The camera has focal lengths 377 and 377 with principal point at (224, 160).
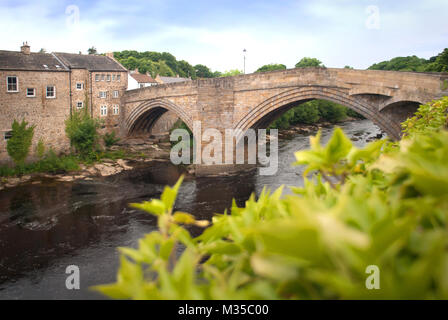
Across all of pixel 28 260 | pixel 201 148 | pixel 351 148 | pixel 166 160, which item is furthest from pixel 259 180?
pixel 351 148

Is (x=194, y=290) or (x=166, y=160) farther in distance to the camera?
(x=166, y=160)

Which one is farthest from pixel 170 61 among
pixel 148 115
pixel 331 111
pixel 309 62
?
pixel 148 115

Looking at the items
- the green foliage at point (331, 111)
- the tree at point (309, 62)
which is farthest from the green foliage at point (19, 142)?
the tree at point (309, 62)

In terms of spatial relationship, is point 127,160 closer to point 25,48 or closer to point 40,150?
point 40,150

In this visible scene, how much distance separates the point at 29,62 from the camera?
91.5 ft

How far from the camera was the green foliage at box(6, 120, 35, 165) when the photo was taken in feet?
84.6

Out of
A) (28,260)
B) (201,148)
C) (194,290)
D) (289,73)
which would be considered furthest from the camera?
(201,148)

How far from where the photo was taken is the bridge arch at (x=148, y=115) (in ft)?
100

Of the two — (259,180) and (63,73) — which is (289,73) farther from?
(63,73)

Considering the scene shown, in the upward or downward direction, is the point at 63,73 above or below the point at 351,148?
above

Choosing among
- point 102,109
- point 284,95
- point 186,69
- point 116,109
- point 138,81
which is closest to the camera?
point 284,95

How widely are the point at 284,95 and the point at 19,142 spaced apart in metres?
18.4

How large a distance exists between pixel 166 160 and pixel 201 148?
4861 millimetres
